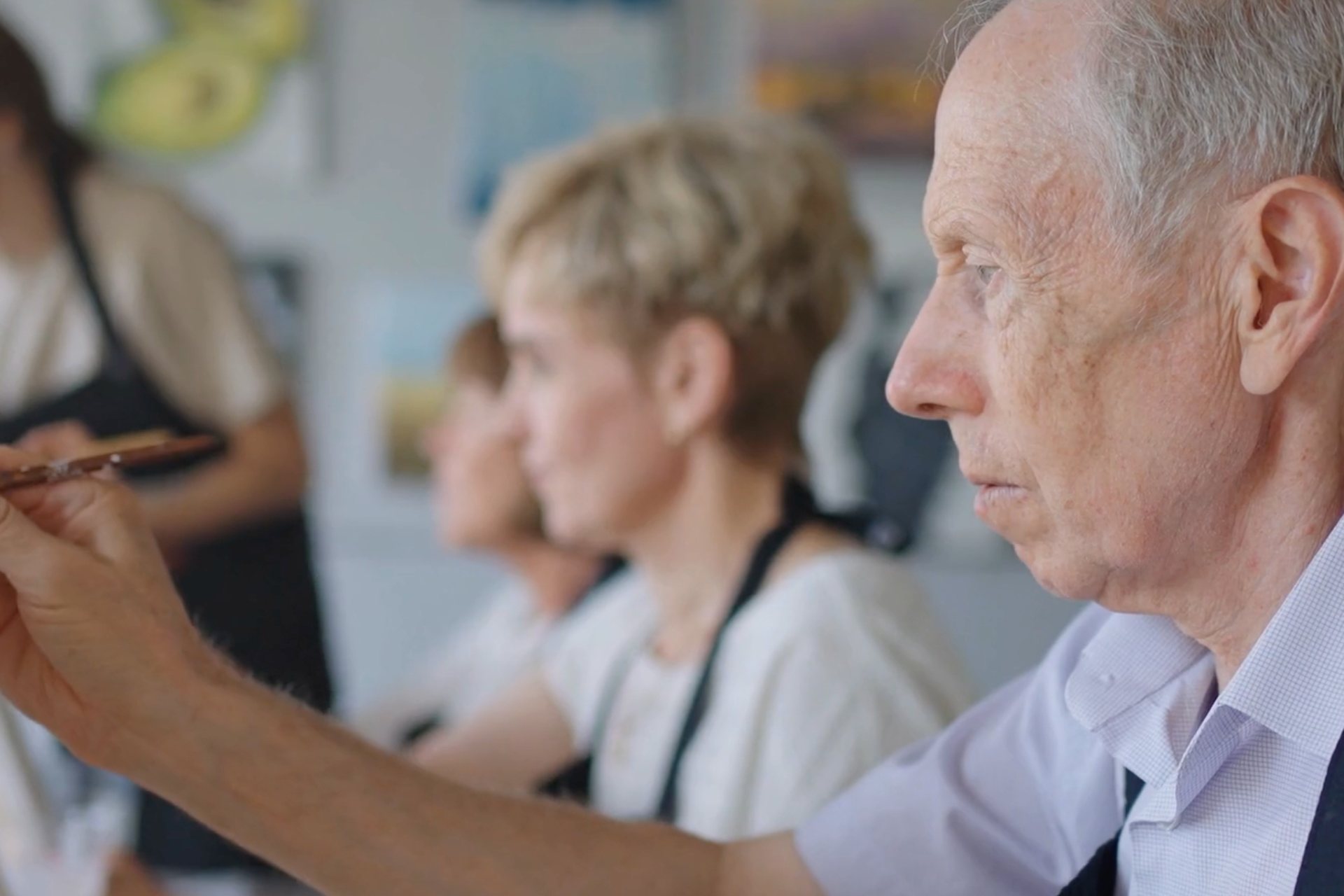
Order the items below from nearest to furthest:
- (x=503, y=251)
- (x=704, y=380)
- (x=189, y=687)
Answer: (x=189, y=687), (x=704, y=380), (x=503, y=251)

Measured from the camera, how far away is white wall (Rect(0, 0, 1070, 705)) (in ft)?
12.0

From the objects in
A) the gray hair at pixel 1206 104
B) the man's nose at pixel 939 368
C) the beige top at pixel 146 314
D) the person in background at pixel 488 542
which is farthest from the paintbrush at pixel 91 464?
the person in background at pixel 488 542

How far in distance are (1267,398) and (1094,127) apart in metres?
0.16

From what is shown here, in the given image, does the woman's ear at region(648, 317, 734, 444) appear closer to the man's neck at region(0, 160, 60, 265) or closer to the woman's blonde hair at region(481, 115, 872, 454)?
the woman's blonde hair at region(481, 115, 872, 454)

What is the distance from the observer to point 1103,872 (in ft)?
3.09

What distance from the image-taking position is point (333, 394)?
375cm

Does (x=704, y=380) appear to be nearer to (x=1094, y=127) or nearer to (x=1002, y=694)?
(x=1002, y=694)

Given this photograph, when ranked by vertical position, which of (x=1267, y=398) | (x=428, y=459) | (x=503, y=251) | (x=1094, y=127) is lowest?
(x=428, y=459)

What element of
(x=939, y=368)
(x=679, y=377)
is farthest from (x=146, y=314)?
(x=939, y=368)

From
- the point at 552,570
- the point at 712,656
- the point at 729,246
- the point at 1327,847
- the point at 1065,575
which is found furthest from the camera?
the point at 552,570

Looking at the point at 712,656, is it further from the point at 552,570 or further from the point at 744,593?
the point at 552,570

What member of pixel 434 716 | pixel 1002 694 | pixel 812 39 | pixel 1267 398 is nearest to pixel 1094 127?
pixel 1267 398

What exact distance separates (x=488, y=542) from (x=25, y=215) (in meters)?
0.80

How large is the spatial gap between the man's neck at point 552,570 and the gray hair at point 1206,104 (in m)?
1.71
